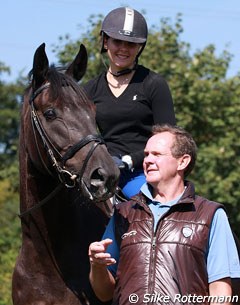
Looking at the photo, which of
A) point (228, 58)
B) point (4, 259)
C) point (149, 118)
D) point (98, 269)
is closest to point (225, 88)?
point (228, 58)

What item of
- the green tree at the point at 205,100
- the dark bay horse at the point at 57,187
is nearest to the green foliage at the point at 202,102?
the green tree at the point at 205,100

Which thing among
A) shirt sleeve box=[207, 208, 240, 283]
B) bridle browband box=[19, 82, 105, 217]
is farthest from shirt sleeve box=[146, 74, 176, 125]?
shirt sleeve box=[207, 208, 240, 283]

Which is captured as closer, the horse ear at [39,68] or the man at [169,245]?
the man at [169,245]

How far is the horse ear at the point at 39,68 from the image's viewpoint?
5824 millimetres

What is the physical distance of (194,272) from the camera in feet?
14.7

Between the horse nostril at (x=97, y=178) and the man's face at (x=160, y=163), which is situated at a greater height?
the man's face at (x=160, y=163)

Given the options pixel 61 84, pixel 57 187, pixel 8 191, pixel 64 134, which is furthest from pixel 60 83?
pixel 8 191

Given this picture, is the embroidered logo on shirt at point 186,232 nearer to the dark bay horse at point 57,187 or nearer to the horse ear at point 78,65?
the dark bay horse at point 57,187

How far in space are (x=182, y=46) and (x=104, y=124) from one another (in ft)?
42.0

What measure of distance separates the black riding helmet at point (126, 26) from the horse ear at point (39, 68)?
2.28 feet

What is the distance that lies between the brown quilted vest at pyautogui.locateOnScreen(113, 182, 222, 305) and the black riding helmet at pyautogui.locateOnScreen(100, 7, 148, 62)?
1986 millimetres

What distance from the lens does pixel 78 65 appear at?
20.3 feet

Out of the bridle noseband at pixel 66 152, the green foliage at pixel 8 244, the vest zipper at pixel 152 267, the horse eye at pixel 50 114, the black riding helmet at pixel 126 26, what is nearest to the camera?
the vest zipper at pixel 152 267

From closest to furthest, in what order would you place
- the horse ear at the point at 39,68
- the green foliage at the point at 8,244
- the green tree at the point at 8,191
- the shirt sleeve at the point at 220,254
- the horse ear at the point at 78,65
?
the shirt sleeve at the point at 220,254 → the horse ear at the point at 39,68 → the horse ear at the point at 78,65 → the green foliage at the point at 8,244 → the green tree at the point at 8,191
